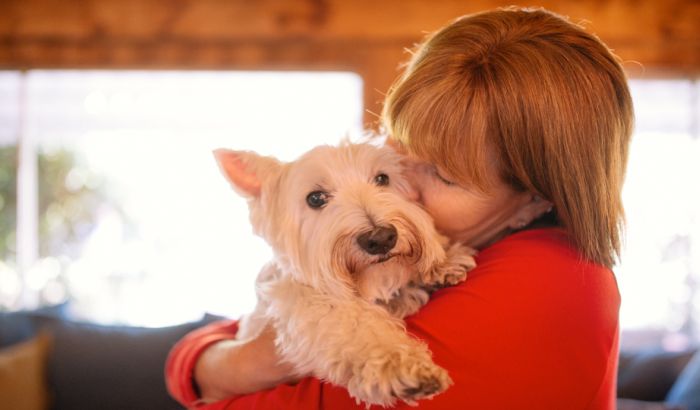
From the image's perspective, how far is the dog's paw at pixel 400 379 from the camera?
3.94ft

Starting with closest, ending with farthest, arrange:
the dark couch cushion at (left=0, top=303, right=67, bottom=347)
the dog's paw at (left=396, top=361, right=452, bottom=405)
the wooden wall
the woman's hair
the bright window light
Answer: the dog's paw at (left=396, top=361, right=452, bottom=405), the woman's hair, the dark couch cushion at (left=0, top=303, right=67, bottom=347), the wooden wall, the bright window light

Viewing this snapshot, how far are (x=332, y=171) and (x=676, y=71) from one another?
427 centimetres

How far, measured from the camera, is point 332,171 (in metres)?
1.68

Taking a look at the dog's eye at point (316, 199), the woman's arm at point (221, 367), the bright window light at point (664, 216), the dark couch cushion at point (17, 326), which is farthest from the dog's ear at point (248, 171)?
the bright window light at point (664, 216)

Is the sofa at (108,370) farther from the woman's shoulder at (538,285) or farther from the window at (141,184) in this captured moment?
the woman's shoulder at (538,285)

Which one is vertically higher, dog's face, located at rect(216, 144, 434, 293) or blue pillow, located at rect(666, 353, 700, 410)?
dog's face, located at rect(216, 144, 434, 293)

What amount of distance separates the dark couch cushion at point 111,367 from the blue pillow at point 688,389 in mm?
2699

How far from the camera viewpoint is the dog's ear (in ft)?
5.62

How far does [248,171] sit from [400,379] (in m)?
0.75

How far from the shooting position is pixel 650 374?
388 cm

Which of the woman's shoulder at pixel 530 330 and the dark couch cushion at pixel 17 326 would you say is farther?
the dark couch cushion at pixel 17 326

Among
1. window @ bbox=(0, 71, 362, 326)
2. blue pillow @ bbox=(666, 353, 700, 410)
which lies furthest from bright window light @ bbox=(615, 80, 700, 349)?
window @ bbox=(0, 71, 362, 326)

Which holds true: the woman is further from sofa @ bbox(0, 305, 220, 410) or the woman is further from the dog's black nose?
sofa @ bbox(0, 305, 220, 410)

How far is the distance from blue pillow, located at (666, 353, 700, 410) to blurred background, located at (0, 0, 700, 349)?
1455 millimetres
